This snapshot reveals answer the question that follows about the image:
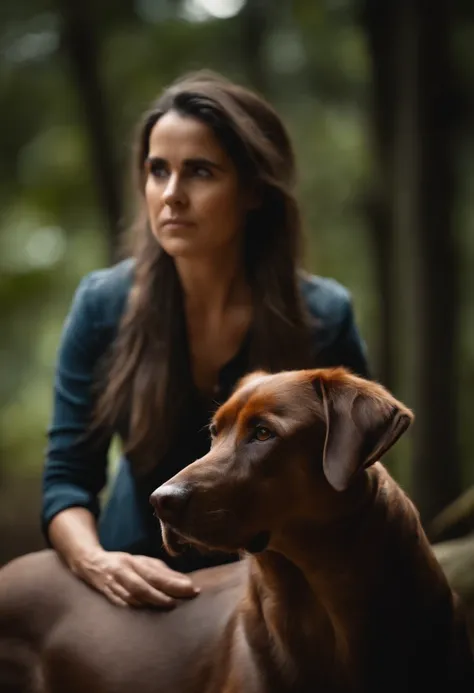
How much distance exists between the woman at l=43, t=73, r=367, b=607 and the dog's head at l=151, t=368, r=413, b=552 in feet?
2.16

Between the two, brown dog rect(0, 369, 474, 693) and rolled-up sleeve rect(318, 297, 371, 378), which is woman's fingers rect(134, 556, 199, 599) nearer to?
brown dog rect(0, 369, 474, 693)

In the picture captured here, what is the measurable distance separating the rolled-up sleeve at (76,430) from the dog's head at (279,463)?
30.7 inches

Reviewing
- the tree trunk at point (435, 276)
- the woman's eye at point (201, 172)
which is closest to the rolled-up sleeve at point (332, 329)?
the woman's eye at point (201, 172)

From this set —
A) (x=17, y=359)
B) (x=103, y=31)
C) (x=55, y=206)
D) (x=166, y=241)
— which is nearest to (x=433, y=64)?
(x=103, y=31)

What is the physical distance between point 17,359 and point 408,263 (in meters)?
3.80

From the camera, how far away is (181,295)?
8.41 ft

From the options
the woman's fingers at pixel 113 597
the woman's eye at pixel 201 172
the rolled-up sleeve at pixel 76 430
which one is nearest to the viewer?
the woman's fingers at pixel 113 597

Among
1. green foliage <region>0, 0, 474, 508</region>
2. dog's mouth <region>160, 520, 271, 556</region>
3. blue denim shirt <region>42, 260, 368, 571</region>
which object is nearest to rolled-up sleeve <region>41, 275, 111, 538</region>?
blue denim shirt <region>42, 260, 368, 571</region>

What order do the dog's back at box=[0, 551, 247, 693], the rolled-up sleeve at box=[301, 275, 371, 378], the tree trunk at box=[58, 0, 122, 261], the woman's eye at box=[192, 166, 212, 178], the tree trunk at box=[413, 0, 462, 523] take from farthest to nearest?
the tree trunk at box=[58, 0, 122, 261], the tree trunk at box=[413, 0, 462, 523], the rolled-up sleeve at box=[301, 275, 371, 378], the woman's eye at box=[192, 166, 212, 178], the dog's back at box=[0, 551, 247, 693]

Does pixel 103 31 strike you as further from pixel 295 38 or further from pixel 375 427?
pixel 375 427

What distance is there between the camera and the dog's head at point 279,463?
1.69 meters

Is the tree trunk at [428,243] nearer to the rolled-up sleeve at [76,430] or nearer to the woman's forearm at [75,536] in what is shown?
the rolled-up sleeve at [76,430]

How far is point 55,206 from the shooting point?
7.18 meters

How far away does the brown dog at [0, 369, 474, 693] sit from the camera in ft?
5.64
